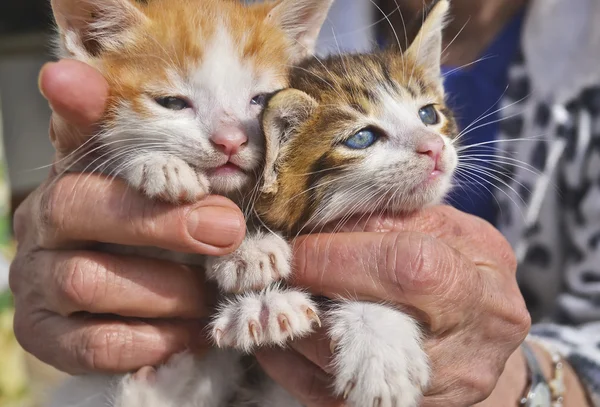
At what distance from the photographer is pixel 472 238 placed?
1.07 m

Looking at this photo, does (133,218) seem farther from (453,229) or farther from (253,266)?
(453,229)

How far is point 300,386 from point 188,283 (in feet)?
0.89

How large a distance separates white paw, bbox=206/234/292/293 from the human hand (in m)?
0.03

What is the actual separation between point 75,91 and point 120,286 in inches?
13.2

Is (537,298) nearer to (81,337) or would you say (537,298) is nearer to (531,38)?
(531,38)

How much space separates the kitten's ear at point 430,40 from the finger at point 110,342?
0.69 m

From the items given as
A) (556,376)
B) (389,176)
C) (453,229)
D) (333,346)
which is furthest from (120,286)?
(556,376)

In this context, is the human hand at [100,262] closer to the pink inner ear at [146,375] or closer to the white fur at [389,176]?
the pink inner ear at [146,375]

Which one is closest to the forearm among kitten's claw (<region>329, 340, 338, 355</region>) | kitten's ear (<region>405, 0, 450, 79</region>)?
kitten's ear (<region>405, 0, 450, 79</region>)

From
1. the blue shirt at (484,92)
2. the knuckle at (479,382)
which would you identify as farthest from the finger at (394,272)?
the blue shirt at (484,92)

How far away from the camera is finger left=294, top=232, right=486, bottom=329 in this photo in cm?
88

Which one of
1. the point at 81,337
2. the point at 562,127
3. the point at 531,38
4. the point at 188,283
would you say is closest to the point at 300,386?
the point at 188,283

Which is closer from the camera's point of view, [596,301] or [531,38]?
[596,301]

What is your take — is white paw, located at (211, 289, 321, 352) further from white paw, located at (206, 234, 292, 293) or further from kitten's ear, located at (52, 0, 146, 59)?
kitten's ear, located at (52, 0, 146, 59)
